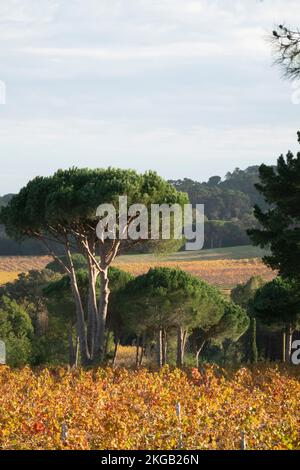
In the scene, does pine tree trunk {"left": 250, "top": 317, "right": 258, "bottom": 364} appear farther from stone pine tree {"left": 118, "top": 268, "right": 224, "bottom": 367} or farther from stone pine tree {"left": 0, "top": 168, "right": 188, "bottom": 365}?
stone pine tree {"left": 0, "top": 168, "right": 188, "bottom": 365}

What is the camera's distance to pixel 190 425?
1498 centimetres

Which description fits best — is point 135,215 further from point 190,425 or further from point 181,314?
point 190,425

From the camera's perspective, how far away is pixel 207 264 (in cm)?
11188

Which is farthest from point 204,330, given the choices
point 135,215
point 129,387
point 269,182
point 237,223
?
point 237,223

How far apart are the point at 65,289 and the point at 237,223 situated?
273ft

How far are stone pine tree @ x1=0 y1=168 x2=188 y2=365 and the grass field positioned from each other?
56.9m

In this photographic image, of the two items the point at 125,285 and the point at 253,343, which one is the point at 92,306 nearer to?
the point at 125,285

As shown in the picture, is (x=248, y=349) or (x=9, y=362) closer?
(x=9, y=362)

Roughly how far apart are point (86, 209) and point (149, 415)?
16565mm
